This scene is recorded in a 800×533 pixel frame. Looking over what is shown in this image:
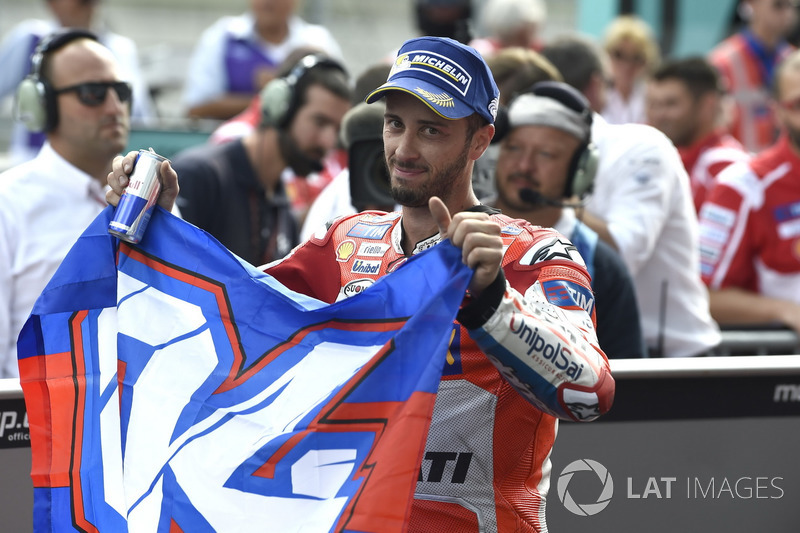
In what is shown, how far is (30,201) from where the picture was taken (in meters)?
4.59

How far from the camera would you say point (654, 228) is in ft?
16.3

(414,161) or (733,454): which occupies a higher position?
(414,161)

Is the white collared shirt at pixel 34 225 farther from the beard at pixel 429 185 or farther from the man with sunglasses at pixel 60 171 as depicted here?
the beard at pixel 429 185

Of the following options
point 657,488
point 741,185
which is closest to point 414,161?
point 657,488

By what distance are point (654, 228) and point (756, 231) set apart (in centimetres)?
121

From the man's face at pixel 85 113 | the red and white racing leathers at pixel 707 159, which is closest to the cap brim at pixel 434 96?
the man's face at pixel 85 113

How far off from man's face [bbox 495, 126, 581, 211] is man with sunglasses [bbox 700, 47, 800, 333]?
5.61 ft

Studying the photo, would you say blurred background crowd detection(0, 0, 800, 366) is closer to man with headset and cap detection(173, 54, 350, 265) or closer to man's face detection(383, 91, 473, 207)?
man with headset and cap detection(173, 54, 350, 265)

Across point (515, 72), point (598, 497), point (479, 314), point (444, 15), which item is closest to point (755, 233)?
point (515, 72)

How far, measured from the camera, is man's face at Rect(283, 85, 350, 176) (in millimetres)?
5879

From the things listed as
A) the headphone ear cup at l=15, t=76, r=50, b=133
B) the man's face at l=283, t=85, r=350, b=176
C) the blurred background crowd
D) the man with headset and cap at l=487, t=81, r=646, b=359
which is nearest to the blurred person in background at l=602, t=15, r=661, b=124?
the blurred background crowd

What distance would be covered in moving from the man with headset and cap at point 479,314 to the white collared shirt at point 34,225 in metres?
1.89

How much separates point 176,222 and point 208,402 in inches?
22.4

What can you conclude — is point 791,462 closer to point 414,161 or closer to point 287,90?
Answer: point 414,161
